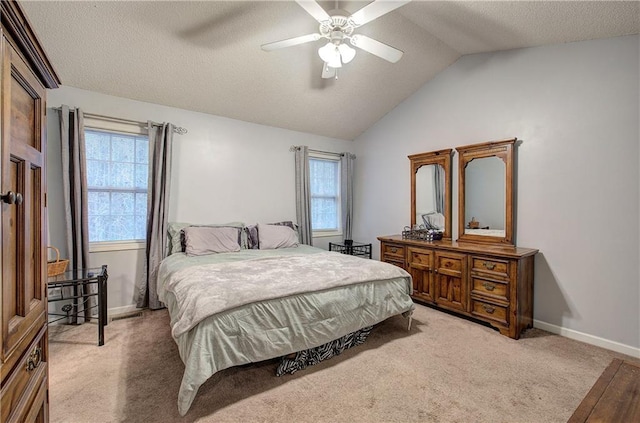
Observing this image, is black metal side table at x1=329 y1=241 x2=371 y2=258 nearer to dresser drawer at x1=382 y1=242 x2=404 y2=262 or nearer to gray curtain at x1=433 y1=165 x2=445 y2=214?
dresser drawer at x1=382 y1=242 x2=404 y2=262

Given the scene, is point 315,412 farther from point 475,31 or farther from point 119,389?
point 475,31

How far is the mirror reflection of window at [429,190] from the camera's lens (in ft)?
12.2

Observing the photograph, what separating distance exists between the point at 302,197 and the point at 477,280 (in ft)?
8.40

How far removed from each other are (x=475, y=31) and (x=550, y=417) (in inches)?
124

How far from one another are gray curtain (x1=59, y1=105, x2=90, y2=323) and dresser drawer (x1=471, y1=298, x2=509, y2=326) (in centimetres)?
390

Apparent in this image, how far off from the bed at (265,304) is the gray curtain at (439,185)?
1.40 meters

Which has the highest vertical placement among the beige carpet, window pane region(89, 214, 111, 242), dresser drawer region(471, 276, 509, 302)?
window pane region(89, 214, 111, 242)

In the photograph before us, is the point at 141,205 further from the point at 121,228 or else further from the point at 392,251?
the point at 392,251

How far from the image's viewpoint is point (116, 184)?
3279 millimetres

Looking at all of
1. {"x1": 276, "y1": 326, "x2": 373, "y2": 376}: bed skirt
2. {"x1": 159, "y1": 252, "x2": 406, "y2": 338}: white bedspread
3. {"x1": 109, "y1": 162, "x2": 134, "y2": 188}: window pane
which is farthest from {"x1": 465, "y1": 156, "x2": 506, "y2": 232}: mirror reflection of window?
{"x1": 109, "y1": 162, "x2": 134, "y2": 188}: window pane

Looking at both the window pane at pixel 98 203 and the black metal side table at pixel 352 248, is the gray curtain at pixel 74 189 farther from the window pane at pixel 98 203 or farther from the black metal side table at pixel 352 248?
the black metal side table at pixel 352 248

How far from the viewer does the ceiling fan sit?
1.91 meters

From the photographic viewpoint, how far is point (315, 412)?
1706 mm

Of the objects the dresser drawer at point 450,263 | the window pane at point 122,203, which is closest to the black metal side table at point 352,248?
the dresser drawer at point 450,263
